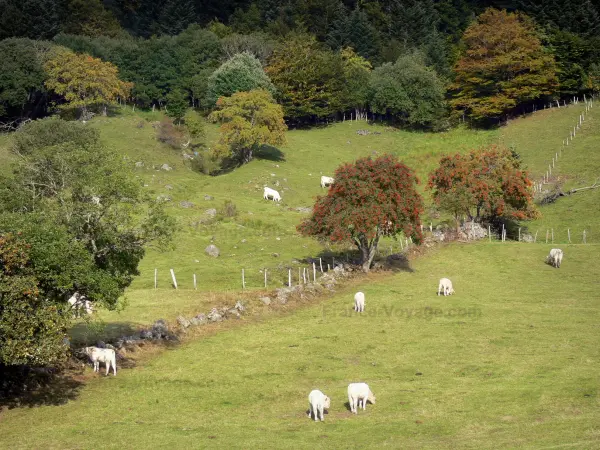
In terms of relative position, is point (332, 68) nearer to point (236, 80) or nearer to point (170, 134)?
point (236, 80)

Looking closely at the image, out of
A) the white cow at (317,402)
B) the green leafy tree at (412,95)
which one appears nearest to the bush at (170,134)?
the green leafy tree at (412,95)

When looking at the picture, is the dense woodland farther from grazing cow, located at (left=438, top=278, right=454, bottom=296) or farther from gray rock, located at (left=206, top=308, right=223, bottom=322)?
gray rock, located at (left=206, top=308, right=223, bottom=322)

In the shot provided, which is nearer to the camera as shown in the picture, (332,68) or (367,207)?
(367,207)

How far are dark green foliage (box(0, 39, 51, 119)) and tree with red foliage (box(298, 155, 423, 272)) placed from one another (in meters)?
64.0

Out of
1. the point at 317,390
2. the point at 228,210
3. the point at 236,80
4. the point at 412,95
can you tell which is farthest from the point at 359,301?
the point at 412,95

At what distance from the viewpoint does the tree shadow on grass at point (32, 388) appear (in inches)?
1249

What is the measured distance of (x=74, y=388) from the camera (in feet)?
110

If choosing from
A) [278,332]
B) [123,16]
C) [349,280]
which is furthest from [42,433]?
[123,16]

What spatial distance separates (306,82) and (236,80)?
11762 millimetres

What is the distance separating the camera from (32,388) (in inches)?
1288

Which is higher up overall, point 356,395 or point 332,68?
point 332,68

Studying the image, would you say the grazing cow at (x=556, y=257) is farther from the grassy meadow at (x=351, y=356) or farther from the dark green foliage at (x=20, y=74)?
the dark green foliage at (x=20, y=74)

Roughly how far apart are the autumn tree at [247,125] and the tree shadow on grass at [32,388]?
5888cm

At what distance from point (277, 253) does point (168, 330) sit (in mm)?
22503
